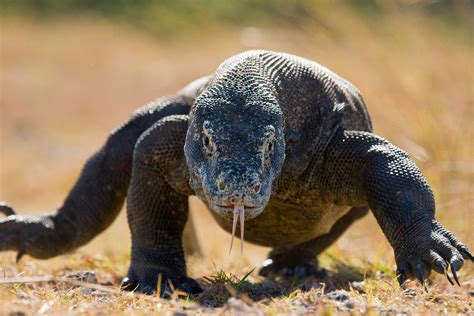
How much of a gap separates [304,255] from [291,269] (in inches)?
5.7

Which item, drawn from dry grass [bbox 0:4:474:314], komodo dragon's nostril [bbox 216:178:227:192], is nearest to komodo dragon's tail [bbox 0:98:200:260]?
dry grass [bbox 0:4:474:314]

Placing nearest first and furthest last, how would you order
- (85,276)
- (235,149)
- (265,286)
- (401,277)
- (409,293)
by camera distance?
(235,149)
(409,293)
(401,277)
(265,286)
(85,276)

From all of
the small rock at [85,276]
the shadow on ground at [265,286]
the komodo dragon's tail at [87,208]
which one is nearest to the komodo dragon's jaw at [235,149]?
the shadow on ground at [265,286]

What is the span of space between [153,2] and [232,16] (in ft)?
11.7

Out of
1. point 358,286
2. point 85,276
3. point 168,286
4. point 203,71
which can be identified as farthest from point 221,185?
point 203,71

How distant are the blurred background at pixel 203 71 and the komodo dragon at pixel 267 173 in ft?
3.33

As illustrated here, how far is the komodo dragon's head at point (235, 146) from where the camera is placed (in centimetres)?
409

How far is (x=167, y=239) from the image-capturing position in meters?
5.38

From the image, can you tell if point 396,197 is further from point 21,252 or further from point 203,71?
point 203,71

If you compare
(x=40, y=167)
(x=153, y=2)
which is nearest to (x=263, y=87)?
(x=40, y=167)

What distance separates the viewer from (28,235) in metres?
6.25

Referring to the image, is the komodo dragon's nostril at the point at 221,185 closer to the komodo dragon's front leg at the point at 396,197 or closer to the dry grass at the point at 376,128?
the dry grass at the point at 376,128

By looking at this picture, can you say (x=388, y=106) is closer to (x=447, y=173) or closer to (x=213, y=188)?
(x=447, y=173)

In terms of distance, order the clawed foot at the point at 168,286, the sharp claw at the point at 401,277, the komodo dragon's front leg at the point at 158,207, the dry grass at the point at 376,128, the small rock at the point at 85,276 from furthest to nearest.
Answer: the small rock at the point at 85,276
the komodo dragon's front leg at the point at 158,207
the clawed foot at the point at 168,286
the sharp claw at the point at 401,277
the dry grass at the point at 376,128
